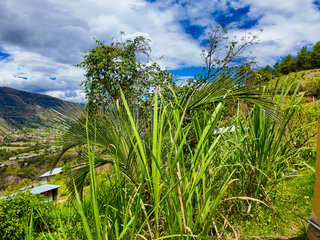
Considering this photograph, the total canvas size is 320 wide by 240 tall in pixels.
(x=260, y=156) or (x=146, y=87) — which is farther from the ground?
(x=146, y=87)

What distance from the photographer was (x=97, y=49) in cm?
474

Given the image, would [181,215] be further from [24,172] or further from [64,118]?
[24,172]

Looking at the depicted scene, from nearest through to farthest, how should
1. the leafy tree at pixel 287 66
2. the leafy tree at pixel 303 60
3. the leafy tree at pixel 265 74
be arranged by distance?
the leafy tree at pixel 265 74, the leafy tree at pixel 303 60, the leafy tree at pixel 287 66

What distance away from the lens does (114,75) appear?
15.6ft

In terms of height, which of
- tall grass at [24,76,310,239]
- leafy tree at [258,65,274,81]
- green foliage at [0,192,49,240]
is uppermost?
leafy tree at [258,65,274,81]

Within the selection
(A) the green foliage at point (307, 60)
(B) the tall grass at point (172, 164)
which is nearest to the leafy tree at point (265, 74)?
(B) the tall grass at point (172, 164)

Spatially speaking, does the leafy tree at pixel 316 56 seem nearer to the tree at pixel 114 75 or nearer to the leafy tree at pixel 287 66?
the leafy tree at pixel 287 66

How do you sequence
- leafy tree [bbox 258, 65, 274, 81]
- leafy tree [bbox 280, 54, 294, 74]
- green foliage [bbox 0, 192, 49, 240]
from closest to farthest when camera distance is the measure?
leafy tree [bbox 258, 65, 274, 81], green foliage [bbox 0, 192, 49, 240], leafy tree [bbox 280, 54, 294, 74]

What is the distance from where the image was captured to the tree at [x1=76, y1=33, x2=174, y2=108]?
4621 millimetres

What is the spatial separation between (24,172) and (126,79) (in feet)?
79.7

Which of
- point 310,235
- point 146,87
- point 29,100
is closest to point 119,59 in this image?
point 146,87

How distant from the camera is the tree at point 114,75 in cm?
462

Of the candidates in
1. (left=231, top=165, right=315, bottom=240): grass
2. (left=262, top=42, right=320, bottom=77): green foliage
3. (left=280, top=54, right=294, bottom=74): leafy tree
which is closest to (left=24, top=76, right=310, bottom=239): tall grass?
(left=231, top=165, right=315, bottom=240): grass

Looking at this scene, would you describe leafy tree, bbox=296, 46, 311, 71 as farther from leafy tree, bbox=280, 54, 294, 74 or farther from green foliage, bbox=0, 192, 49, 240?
green foliage, bbox=0, 192, 49, 240
